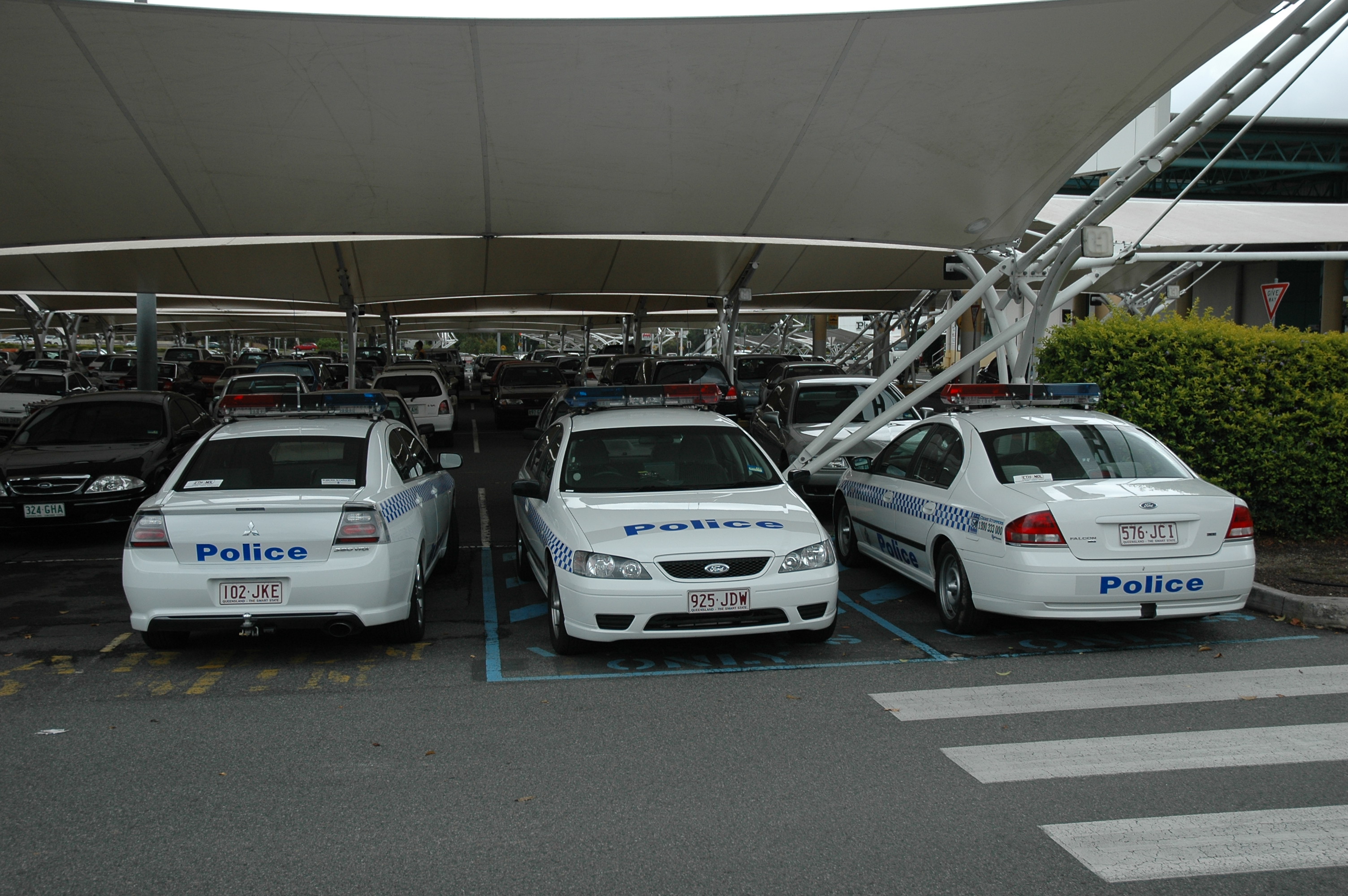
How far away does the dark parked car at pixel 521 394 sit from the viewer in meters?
26.8

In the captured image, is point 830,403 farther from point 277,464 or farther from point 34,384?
point 34,384

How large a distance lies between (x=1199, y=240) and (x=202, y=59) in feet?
61.1

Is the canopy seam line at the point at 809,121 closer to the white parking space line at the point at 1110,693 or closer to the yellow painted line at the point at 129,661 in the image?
the white parking space line at the point at 1110,693

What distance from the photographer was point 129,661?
22.5 feet

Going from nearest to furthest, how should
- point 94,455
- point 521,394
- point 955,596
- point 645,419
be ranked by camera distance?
point 955,596 < point 645,419 < point 94,455 < point 521,394

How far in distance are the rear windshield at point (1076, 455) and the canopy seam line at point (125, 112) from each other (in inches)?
294

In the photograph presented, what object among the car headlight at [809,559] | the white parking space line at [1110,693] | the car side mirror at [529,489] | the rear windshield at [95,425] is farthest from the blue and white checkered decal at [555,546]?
the rear windshield at [95,425]

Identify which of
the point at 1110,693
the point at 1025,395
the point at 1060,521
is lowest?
the point at 1110,693

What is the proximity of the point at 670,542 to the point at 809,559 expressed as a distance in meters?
0.87

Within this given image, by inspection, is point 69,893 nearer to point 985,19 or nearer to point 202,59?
point 202,59

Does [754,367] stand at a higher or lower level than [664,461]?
higher

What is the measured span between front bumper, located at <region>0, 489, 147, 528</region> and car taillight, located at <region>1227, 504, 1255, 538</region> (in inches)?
378

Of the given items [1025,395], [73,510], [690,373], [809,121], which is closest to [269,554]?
[73,510]

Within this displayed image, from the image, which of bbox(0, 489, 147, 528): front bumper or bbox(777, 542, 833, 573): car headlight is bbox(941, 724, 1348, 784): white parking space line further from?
bbox(0, 489, 147, 528): front bumper
